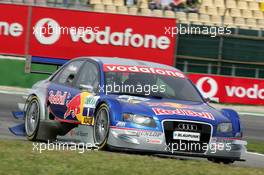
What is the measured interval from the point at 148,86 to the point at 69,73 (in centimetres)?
139

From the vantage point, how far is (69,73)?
10820 millimetres

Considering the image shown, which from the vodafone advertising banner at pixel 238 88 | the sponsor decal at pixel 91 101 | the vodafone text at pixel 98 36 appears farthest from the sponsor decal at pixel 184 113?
the vodafone text at pixel 98 36

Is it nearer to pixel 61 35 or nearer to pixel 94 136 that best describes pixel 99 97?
pixel 94 136

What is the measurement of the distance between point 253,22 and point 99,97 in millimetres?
16531

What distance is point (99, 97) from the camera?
9.58m

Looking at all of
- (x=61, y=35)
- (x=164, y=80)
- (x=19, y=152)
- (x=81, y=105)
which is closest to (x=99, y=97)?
(x=81, y=105)

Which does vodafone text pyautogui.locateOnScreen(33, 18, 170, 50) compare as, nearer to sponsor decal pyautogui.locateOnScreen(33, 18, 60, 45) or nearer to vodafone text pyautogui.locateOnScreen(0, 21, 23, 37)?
sponsor decal pyautogui.locateOnScreen(33, 18, 60, 45)

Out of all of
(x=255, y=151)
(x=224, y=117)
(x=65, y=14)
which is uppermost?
(x=65, y=14)

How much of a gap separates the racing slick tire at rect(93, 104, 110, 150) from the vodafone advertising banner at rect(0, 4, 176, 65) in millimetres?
14015

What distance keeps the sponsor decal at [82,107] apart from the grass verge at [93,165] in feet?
4.62

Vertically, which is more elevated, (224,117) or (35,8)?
(35,8)

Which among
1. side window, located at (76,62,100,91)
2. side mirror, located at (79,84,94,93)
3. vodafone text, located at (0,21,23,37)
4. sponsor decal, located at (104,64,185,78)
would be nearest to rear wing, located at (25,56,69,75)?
vodafone text, located at (0,21,23,37)

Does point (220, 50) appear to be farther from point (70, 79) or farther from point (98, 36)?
point (70, 79)

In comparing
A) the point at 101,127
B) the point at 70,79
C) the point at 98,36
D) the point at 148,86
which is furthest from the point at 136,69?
the point at 98,36
